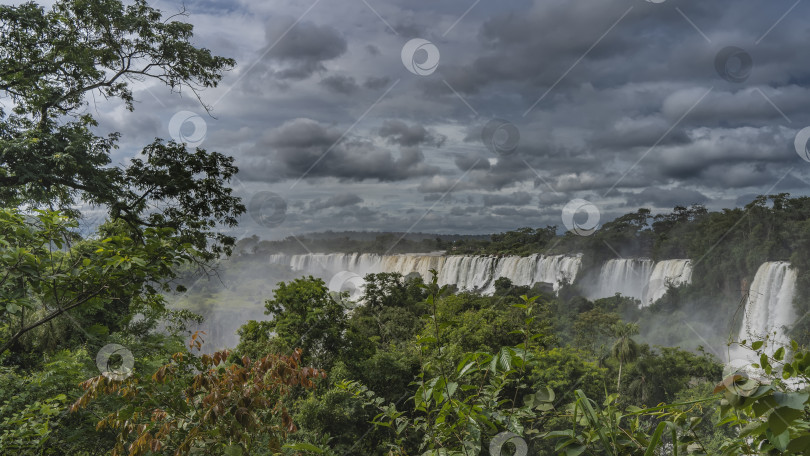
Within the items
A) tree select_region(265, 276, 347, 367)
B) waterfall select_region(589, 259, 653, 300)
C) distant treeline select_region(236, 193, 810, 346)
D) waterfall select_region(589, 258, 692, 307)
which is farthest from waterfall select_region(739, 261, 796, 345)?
tree select_region(265, 276, 347, 367)

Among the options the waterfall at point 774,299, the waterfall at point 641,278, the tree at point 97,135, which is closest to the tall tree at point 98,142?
the tree at point 97,135

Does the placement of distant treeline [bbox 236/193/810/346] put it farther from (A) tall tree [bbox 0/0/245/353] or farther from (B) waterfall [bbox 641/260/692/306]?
(A) tall tree [bbox 0/0/245/353]

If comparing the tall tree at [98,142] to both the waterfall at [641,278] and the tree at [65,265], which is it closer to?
the tree at [65,265]

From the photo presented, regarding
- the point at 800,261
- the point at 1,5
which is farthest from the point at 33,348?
the point at 800,261

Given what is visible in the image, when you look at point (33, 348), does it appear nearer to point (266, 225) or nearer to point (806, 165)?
point (266, 225)

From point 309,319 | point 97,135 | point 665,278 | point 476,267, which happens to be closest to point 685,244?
point 665,278

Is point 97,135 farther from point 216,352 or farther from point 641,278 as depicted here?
point 641,278

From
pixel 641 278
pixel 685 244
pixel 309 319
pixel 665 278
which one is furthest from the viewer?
pixel 641 278
